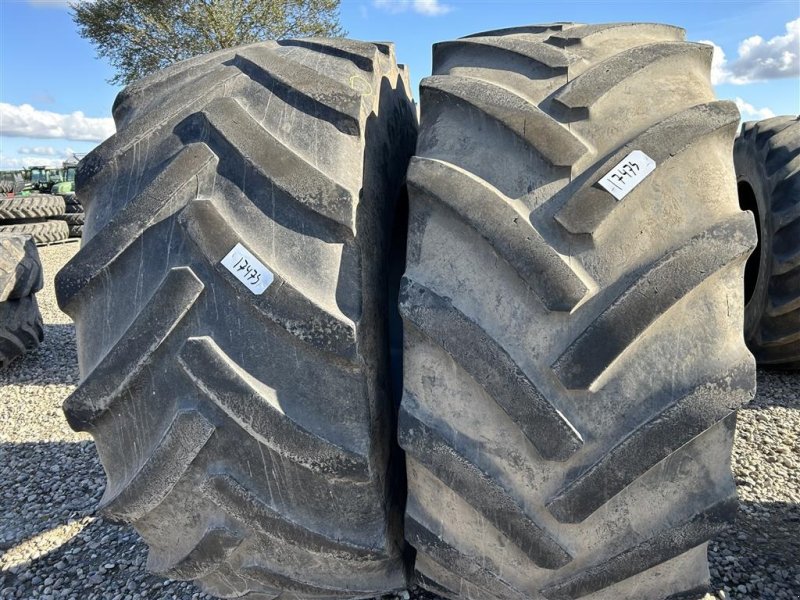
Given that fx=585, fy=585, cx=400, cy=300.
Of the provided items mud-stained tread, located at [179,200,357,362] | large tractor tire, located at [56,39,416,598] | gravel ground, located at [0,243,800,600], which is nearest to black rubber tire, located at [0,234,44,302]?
gravel ground, located at [0,243,800,600]

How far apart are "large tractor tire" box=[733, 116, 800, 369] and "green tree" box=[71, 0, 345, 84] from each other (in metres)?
13.0

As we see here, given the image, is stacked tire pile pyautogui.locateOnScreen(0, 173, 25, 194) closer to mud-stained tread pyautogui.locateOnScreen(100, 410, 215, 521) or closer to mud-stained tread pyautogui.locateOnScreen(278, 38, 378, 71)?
mud-stained tread pyautogui.locateOnScreen(278, 38, 378, 71)

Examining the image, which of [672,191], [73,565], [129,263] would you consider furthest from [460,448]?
[73,565]

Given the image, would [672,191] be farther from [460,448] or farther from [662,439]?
[460,448]

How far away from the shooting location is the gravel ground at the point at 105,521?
1.72 meters

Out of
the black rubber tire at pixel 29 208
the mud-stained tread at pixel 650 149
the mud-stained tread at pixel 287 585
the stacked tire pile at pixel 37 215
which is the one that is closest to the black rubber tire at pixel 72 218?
the stacked tire pile at pixel 37 215

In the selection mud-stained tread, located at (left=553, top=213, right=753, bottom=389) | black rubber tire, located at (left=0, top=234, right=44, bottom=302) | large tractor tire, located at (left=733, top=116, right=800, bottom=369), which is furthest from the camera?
black rubber tire, located at (left=0, top=234, right=44, bottom=302)

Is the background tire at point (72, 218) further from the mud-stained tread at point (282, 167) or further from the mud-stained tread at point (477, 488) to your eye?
the mud-stained tread at point (477, 488)

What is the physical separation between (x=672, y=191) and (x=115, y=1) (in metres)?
17.1

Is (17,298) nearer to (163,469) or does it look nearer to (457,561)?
(163,469)

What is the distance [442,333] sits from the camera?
35.8 inches

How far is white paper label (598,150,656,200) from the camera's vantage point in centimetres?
91

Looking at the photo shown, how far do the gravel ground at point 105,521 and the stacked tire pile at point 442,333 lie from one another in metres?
0.74

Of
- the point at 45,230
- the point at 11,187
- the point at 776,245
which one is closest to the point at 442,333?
the point at 776,245
